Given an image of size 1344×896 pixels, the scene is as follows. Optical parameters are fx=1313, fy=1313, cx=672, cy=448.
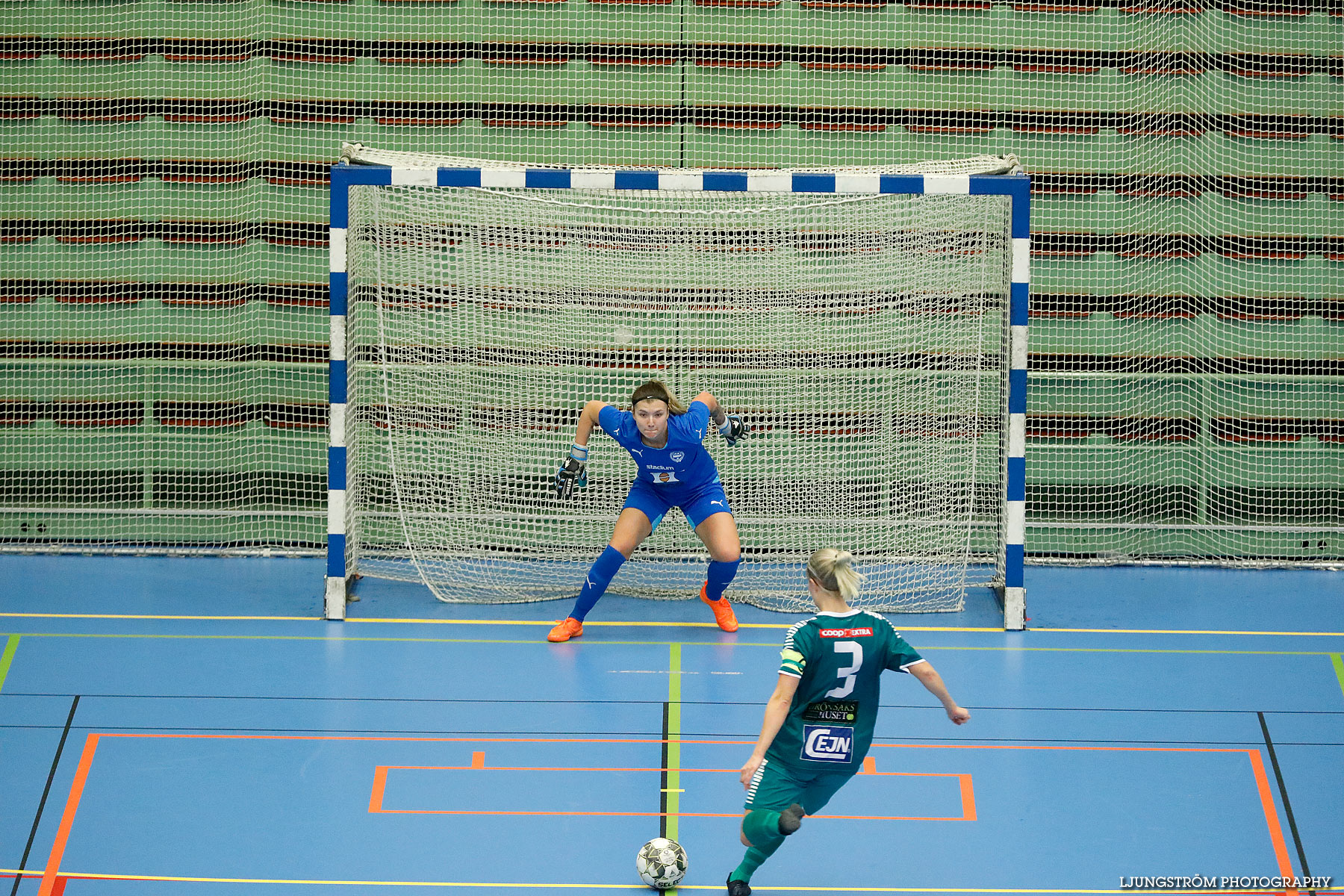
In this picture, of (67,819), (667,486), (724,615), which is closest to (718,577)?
(724,615)

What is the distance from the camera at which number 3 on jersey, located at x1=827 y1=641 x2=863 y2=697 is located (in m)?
4.64

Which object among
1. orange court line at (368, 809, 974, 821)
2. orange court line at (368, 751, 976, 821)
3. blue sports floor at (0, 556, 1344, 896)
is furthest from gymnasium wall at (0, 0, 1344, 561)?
orange court line at (368, 809, 974, 821)

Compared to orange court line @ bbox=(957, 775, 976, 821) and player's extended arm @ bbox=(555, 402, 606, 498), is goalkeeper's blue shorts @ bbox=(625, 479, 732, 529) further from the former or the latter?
orange court line @ bbox=(957, 775, 976, 821)

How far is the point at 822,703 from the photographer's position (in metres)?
4.75

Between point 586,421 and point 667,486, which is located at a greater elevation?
point 586,421

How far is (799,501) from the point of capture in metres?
9.36

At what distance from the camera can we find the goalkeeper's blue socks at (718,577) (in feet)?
26.0

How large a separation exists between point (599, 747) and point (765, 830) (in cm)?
187

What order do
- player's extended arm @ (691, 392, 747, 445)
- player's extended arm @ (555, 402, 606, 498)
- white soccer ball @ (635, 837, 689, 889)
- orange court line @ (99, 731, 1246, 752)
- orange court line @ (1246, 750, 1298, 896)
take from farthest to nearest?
player's extended arm @ (691, 392, 747, 445), player's extended arm @ (555, 402, 606, 498), orange court line @ (99, 731, 1246, 752), orange court line @ (1246, 750, 1298, 896), white soccer ball @ (635, 837, 689, 889)

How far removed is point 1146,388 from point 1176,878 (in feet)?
17.3

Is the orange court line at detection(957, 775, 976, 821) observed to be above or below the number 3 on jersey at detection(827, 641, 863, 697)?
below

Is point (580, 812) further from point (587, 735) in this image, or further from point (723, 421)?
point (723, 421)

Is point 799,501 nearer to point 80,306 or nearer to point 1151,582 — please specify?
point 1151,582

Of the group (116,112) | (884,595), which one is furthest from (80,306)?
(884,595)
